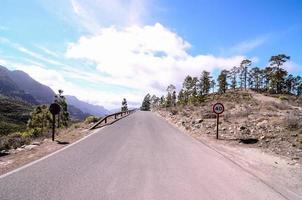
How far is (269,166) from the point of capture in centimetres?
973

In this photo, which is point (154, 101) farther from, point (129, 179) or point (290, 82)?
point (129, 179)

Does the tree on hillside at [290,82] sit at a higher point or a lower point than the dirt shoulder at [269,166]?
higher

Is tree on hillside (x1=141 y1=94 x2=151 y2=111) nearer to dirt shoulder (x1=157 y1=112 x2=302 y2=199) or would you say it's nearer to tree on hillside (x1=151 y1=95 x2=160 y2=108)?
tree on hillside (x1=151 y1=95 x2=160 y2=108)

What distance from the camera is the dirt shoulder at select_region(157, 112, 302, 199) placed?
740cm

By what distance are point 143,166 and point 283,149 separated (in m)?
7.86

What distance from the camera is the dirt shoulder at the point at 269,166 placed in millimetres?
7398

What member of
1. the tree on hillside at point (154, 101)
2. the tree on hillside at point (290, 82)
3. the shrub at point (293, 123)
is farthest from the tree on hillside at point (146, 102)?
the shrub at point (293, 123)

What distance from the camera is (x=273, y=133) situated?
16609 mm

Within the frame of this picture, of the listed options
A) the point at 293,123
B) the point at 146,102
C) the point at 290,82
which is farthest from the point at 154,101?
the point at 293,123

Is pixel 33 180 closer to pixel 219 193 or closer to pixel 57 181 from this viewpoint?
pixel 57 181

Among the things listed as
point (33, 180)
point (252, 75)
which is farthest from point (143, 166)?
point (252, 75)

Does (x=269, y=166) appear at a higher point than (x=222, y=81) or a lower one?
lower

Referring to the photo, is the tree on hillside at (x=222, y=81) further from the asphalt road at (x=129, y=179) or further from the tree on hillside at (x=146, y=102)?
the asphalt road at (x=129, y=179)

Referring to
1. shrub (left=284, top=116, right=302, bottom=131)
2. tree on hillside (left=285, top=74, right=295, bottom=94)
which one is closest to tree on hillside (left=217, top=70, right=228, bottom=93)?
tree on hillside (left=285, top=74, right=295, bottom=94)
